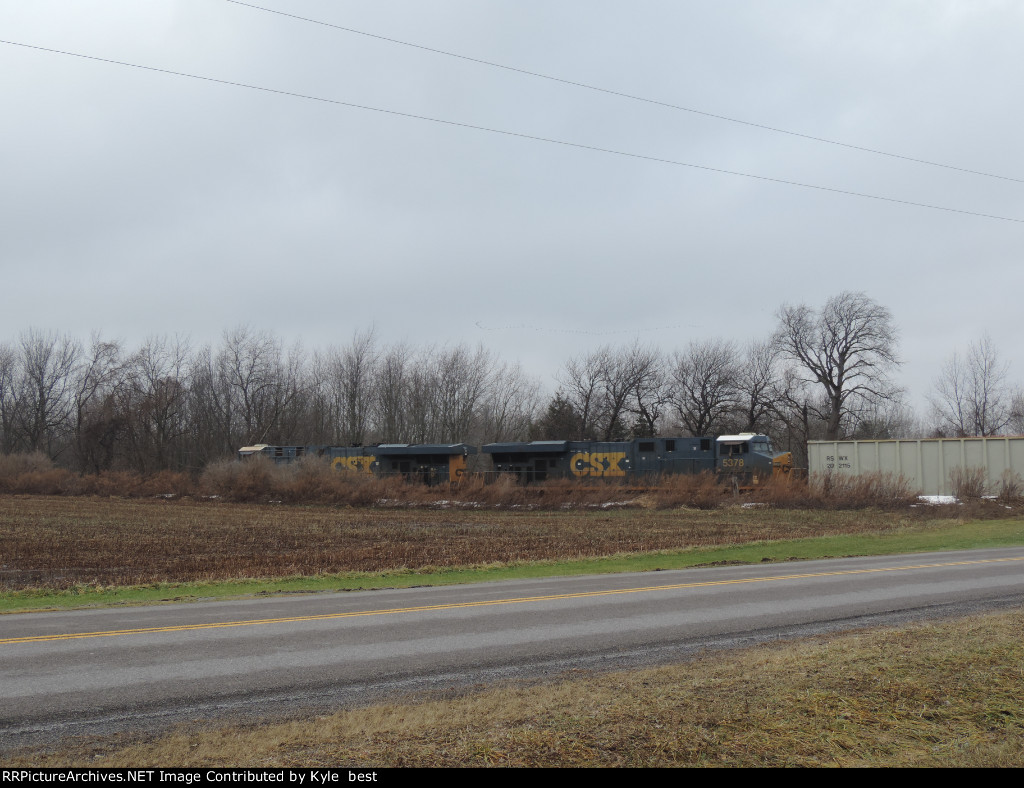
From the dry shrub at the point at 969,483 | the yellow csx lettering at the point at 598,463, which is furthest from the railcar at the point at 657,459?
the dry shrub at the point at 969,483

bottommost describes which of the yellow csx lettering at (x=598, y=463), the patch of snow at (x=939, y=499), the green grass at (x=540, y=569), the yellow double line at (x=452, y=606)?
the patch of snow at (x=939, y=499)

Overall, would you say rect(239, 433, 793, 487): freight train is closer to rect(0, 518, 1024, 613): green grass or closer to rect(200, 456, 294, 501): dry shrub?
rect(200, 456, 294, 501): dry shrub

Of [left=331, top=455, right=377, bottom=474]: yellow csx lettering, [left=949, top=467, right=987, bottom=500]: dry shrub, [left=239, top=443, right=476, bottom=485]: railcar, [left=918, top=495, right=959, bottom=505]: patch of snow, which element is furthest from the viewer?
[left=331, top=455, right=377, bottom=474]: yellow csx lettering

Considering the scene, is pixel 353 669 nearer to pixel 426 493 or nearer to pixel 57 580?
pixel 57 580

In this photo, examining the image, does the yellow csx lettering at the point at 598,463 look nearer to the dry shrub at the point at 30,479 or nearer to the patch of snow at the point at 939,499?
the patch of snow at the point at 939,499

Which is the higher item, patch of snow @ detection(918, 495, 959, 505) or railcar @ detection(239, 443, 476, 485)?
railcar @ detection(239, 443, 476, 485)

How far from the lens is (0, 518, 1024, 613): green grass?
14398 millimetres

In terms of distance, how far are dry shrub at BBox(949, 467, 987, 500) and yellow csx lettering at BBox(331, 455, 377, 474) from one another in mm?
36102

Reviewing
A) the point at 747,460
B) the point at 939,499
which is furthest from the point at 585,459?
the point at 939,499

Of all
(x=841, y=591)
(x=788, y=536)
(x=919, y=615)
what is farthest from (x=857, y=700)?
(x=788, y=536)

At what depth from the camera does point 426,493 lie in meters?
48.8

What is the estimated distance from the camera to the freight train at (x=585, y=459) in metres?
46.9

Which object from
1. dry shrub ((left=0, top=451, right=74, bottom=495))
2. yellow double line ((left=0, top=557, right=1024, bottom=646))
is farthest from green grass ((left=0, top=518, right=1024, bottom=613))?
dry shrub ((left=0, top=451, right=74, bottom=495))
